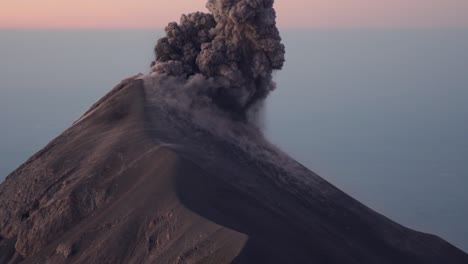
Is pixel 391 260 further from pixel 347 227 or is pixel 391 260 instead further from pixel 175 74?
pixel 175 74

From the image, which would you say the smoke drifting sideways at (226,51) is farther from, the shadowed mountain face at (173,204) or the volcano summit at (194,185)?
the shadowed mountain face at (173,204)

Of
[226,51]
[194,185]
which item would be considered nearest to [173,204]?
[194,185]

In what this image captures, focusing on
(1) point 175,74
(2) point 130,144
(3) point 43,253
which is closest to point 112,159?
(2) point 130,144

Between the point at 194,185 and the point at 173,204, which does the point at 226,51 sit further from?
the point at 173,204

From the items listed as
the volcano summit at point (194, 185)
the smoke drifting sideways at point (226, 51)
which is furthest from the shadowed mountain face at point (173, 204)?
the smoke drifting sideways at point (226, 51)

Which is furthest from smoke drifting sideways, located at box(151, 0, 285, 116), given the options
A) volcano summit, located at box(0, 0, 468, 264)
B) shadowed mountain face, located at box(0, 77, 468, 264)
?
shadowed mountain face, located at box(0, 77, 468, 264)
